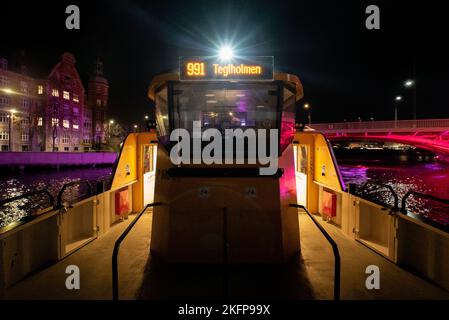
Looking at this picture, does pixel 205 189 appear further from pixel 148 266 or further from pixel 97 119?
pixel 97 119

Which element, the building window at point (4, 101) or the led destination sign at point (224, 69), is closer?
the led destination sign at point (224, 69)

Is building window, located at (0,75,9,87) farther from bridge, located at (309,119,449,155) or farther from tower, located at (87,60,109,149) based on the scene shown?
bridge, located at (309,119,449,155)

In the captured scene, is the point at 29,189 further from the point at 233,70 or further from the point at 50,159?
the point at 233,70

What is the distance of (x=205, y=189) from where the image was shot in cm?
495

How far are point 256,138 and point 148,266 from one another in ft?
10.4

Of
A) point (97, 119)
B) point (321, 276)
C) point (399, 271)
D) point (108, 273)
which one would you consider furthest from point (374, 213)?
point (97, 119)

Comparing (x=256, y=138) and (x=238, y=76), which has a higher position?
(x=238, y=76)

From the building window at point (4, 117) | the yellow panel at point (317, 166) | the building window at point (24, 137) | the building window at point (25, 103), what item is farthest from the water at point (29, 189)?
the building window at point (25, 103)

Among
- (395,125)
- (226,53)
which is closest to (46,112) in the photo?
(226,53)

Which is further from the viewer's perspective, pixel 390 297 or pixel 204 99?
pixel 204 99
